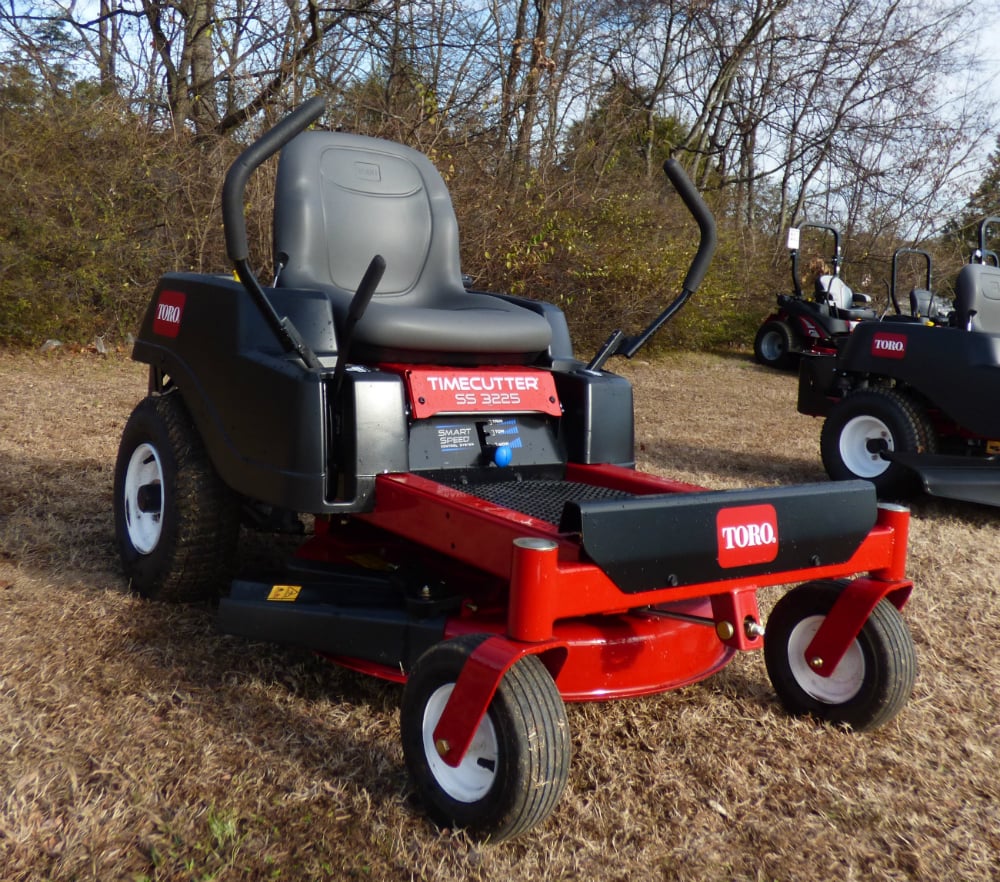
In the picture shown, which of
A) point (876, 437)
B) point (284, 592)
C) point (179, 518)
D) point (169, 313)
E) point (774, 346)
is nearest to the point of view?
point (284, 592)

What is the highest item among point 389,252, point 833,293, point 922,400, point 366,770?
point 389,252

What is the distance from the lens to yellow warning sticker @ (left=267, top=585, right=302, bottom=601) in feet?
7.60

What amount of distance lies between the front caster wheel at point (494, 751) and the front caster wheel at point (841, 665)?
78cm

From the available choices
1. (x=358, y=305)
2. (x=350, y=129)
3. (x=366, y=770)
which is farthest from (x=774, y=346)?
(x=366, y=770)

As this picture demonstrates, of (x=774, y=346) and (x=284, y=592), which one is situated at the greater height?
(x=284, y=592)

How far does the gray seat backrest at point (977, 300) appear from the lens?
4918mm

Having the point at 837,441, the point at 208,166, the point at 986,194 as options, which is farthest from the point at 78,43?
the point at 986,194

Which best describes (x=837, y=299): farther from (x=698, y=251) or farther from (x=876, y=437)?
(x=698, y=251)

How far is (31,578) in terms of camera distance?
2.96 meters

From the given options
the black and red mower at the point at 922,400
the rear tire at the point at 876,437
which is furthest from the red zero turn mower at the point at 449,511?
the rear tire at the point at 876,437

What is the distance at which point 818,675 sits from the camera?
2273mm

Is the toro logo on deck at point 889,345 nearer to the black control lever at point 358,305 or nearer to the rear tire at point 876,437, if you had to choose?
the rear tire at point 876,437

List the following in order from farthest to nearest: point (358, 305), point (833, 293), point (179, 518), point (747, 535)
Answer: point (833, 293) → point (179, 518) → point (358, 305) → point (747, 535)

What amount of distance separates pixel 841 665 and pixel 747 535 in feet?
1.68
